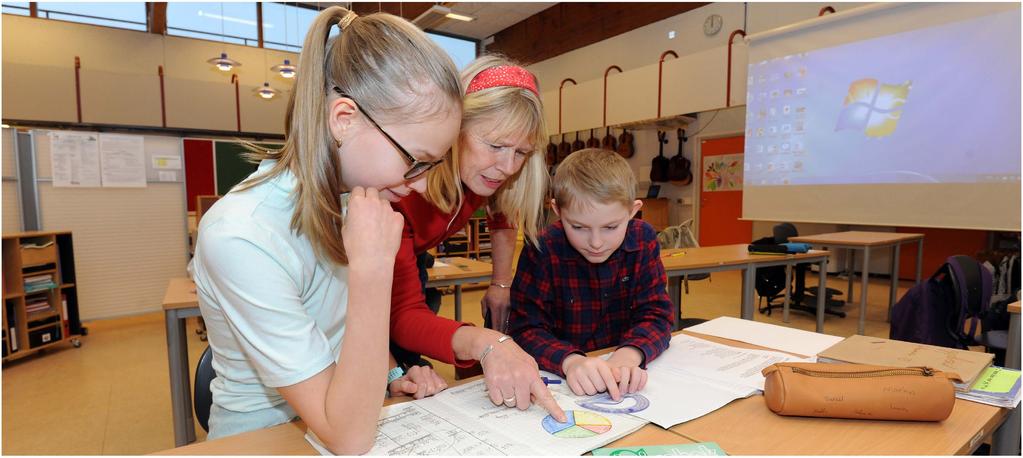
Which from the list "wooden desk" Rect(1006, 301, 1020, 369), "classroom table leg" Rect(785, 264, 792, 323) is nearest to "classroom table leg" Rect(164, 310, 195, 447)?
"wooden desk" Rect(1006, 301, 1020, 369)

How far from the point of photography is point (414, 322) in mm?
1083

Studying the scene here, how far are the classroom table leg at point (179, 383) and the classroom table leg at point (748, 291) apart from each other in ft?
8.75

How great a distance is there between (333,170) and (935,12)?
15.6ft

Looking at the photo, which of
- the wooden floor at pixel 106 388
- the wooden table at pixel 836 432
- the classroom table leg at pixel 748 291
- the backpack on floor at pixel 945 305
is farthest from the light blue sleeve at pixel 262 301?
the classroom table leg at pixel 748 291

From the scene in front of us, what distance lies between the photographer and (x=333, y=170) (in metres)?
0.74

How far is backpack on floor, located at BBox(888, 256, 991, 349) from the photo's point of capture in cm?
216

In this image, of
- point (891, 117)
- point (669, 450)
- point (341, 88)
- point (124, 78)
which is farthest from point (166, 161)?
point (891, 117)

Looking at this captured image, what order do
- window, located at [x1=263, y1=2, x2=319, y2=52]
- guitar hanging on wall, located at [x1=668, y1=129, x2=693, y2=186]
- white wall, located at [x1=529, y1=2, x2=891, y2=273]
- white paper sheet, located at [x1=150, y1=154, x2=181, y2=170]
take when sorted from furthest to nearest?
1. window, located at [x1=263, y1=2, x2=319, y2=52]
2. guitar hanging on wall, located at [x1=668, y1=129, x2=693, y2=186]
3. white wall, located at [x1=529, y1=2, x2=891, y2=273]
4. white paper sheet, located at [x1=150, y1=154, x2=181, y2=170]

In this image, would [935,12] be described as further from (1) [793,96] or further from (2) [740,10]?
(2) [740,10]

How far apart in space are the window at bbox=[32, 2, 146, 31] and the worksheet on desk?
8059 millimetres

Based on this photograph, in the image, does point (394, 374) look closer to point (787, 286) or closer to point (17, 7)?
point (787, 286)

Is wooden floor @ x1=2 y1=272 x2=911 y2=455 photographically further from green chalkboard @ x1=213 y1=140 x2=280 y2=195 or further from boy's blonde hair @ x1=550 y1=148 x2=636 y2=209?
boy's blonde hair @ x1=550 y1=148 x2=636 y2=209

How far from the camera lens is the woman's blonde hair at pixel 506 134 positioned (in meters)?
1.13

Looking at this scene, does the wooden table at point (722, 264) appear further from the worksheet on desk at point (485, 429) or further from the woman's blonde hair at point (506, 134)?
the worksheet on desk at point (485, 429)
